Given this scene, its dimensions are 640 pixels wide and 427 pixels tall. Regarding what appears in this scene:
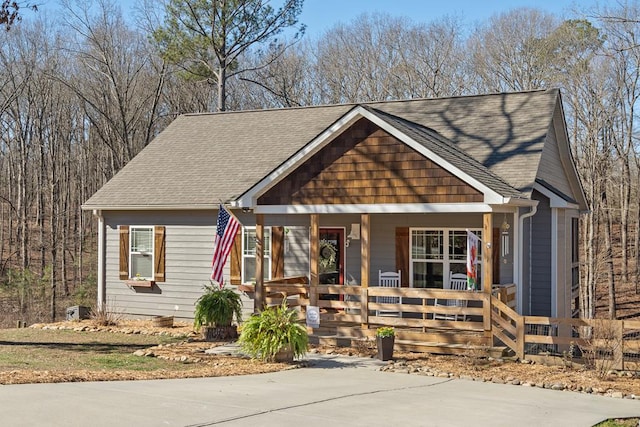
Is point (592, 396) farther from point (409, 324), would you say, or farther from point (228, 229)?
point (228, 229)

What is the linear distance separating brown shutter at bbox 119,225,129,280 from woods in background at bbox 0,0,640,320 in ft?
27.5

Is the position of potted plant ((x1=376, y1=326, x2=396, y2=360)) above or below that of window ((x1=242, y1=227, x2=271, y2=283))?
below

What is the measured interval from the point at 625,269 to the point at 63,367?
29477 millimetres

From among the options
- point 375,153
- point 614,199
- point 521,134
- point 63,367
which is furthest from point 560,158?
point 614,199

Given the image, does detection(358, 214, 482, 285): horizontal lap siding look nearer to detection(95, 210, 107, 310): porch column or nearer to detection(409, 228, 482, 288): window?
detection(409, 228, 482, 288): window

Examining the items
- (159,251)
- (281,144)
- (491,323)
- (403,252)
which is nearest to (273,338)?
(491,323)

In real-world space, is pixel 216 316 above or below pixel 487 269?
below

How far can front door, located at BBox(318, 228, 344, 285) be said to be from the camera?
1762cm

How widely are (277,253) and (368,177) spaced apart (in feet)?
13.8

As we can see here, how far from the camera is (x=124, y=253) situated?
1959cm

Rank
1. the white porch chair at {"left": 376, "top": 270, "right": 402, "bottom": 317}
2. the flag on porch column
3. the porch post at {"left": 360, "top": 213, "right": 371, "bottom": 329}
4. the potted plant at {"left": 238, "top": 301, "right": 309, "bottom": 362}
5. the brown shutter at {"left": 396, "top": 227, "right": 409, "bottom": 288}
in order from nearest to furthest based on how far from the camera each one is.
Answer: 1. the potted plant at {"left": 238, "top": 301, "right": 309, "bottom": 362}
2. the flag on porch column
3. the porch post at {"left": 360, "top": 213, "right": 371, "bottom": 329}
4. the white porch chair at {"left": 376, "top": 270, "right": 402, "bottom": 317}
5. the brown shutter at {"left": 396, "top": 227, "right": 409, "bottom": 288}

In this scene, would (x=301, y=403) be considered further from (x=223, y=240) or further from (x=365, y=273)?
(x=223, y=240)

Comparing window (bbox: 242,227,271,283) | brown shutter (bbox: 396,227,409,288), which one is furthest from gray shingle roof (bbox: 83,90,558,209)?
brown shutter (bbox: 396,227,409,288)

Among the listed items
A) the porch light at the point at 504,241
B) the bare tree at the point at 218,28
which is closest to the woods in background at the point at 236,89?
the bare tree at the point at 218,28
